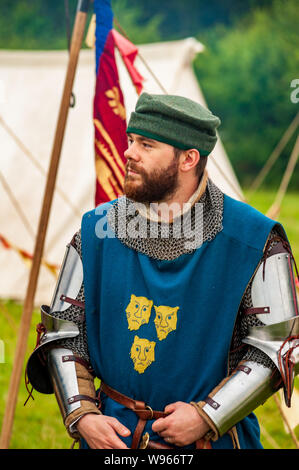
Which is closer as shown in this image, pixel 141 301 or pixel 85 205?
pixel 141 301

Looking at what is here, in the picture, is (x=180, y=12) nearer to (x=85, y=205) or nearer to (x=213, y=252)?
(x=85, y=205)

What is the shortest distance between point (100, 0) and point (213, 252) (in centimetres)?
156

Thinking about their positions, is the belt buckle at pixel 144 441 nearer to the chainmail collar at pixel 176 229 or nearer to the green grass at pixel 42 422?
the chainmail collar at pixel 176 229

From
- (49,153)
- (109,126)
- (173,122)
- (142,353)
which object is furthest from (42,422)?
(49,153)

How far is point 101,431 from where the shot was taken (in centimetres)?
220

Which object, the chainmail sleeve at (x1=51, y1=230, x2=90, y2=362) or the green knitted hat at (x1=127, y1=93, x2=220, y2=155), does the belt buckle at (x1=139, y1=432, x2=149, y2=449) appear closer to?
the chainmail sleeve at (x1=51, y1=230, x2=90, y2=362)

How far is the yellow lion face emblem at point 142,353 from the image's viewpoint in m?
2.25

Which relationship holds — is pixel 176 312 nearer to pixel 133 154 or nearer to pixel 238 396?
pixel 238 396

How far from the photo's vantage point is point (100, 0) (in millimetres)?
3199

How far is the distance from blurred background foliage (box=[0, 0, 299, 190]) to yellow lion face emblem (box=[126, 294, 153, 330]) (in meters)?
13.9

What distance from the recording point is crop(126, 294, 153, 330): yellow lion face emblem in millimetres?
2258

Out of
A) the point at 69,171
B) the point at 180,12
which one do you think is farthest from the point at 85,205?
the point at 180,12

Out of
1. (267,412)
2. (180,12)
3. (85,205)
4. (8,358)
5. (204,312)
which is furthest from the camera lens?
(180,12)

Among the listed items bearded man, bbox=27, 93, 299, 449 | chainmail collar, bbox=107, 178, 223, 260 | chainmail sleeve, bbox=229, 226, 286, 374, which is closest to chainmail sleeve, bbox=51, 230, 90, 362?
bearded man, bbox=27, 93, 299, 449
